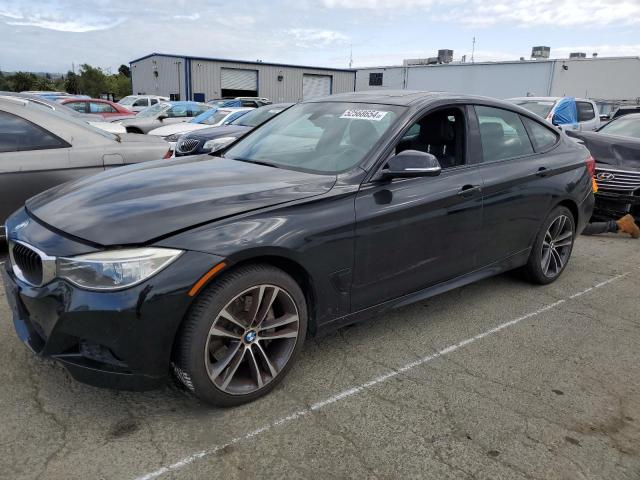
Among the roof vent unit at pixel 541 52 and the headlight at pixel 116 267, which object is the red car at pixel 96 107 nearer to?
the headlight at pixel 116 267

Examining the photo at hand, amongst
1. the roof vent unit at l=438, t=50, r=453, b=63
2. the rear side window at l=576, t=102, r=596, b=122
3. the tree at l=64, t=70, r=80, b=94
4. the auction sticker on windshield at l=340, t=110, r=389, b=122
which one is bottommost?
the auction sticker on windshield at l=340, t=110, r=389, b=122

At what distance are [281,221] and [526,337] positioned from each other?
2.13 meters

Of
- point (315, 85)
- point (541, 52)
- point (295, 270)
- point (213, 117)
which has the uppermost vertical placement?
point (541, 52)

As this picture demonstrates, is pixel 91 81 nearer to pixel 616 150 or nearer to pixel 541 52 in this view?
pixel 541 52

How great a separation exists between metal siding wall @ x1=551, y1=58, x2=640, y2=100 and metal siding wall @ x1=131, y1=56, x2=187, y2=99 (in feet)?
81.7

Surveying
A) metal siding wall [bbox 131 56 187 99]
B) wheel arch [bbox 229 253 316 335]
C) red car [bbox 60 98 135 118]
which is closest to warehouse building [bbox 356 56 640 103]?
metal siding wall [bbox 131 56 187 99]

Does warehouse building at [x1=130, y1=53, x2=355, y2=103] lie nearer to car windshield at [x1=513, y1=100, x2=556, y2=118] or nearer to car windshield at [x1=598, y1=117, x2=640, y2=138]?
car windshield at [x1=513, y1=100, x2=556, y2=118]

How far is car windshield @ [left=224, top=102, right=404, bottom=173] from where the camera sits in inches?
130

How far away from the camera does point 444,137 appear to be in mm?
3855

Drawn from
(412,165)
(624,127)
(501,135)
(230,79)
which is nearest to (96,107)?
(624,127)

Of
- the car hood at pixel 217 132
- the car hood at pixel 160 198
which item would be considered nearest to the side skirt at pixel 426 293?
the car hood at pixel 160 198

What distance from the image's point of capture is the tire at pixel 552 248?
4.48 metres

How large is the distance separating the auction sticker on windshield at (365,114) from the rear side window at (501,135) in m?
0.88

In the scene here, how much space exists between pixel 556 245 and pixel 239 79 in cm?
3705
